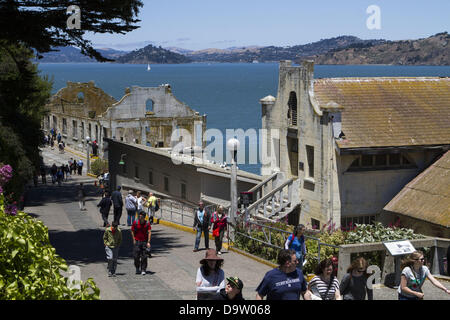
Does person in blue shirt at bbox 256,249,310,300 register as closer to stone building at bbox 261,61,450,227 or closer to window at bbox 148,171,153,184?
stone building at bbox 261,61,450,227

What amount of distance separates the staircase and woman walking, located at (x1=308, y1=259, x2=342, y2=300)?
1695cm

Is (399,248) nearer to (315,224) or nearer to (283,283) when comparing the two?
(283,283)

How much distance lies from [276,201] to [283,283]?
21.1m

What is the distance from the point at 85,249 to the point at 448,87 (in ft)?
64.6

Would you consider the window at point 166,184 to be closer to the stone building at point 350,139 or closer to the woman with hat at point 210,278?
the stone building at point 350,139

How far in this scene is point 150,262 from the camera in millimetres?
19234

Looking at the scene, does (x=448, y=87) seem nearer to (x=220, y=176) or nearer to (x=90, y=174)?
(x=220, y=176)

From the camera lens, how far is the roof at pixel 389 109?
2925 cm

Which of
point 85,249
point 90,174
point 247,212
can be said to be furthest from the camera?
point 90,174

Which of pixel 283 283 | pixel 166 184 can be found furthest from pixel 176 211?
pixel 283 283

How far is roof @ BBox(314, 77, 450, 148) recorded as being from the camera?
2925 centimetres

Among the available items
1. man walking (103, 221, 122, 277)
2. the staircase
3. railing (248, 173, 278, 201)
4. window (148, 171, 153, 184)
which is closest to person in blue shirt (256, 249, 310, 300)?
man walking (103, 221, 122, 277)
